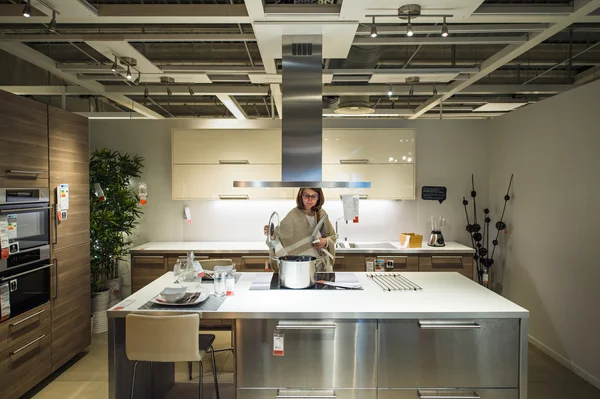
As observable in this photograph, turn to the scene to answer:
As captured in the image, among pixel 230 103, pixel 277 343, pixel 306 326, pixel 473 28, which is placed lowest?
pixel 277 343

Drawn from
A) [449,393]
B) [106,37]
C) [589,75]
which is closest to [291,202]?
[106,37]

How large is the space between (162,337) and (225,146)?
9.75ft

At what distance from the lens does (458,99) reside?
586 cm

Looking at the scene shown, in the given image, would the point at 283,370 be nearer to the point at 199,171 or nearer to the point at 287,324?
the point at 287,324

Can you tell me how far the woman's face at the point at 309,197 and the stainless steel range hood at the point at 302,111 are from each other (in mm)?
690

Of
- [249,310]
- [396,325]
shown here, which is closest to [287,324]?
[249,310]

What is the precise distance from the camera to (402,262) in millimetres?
4613

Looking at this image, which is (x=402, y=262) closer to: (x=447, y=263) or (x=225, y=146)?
(x=447, y=263)

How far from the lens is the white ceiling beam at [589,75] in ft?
15.3

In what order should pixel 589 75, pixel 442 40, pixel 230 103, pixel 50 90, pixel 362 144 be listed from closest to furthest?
pixel 442 40
pixel 50 90
pixel 589 75
pixel 362 144
pixel 230 103

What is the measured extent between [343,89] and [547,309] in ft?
9.97

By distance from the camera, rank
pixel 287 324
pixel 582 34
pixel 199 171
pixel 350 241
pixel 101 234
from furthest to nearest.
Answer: pixel 350 241
pixel 199 171
pixel 101 234
pixel 582 34
pixel 287 324

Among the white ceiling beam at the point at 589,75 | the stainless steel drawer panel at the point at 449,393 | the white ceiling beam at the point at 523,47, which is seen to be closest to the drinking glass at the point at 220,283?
the stainless steel drawer panel at the point at 449,393

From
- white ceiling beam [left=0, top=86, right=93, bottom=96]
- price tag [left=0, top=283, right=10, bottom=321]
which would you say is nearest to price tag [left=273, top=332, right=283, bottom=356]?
price tag [left=0, top=283, right=10, bottom=321]
